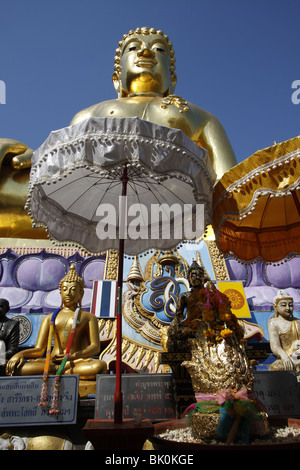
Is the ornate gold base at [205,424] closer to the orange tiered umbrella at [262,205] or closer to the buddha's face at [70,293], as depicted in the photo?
the orange tiered umbrella at [262,205]

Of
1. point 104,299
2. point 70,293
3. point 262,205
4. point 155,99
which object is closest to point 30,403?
point 70,293

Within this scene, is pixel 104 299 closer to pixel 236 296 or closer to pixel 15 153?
pixel 236 296

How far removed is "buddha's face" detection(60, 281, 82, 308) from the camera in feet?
13.5

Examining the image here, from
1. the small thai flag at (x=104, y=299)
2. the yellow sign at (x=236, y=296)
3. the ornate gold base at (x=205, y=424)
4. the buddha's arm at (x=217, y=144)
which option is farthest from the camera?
the buddha's arm at (x=217, y=144)

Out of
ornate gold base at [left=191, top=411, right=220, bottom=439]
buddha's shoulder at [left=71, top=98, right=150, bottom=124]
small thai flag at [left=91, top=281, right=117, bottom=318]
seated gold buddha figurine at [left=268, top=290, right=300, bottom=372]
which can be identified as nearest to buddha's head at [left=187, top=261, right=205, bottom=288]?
seated gold buddha figurine at [left=268, top=290, right=300, bottom=372]

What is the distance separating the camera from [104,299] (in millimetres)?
5883

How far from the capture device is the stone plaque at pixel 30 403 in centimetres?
255

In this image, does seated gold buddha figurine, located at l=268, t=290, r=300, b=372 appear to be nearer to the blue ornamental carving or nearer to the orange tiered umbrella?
the orange tiered umbrella

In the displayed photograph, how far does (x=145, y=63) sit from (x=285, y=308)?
672 centimetres

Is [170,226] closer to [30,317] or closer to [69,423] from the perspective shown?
[69,423]

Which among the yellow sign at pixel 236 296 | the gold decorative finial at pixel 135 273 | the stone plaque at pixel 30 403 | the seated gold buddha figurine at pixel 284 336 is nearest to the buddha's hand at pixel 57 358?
the stone plaque at pixel 30 403

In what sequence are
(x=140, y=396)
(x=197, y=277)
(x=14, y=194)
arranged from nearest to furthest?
(x=140, y=396), (x=197, y=277), (x=14, y=194)

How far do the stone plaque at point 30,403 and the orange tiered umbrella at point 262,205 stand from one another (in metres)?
1.68

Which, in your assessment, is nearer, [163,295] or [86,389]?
[86,389]
